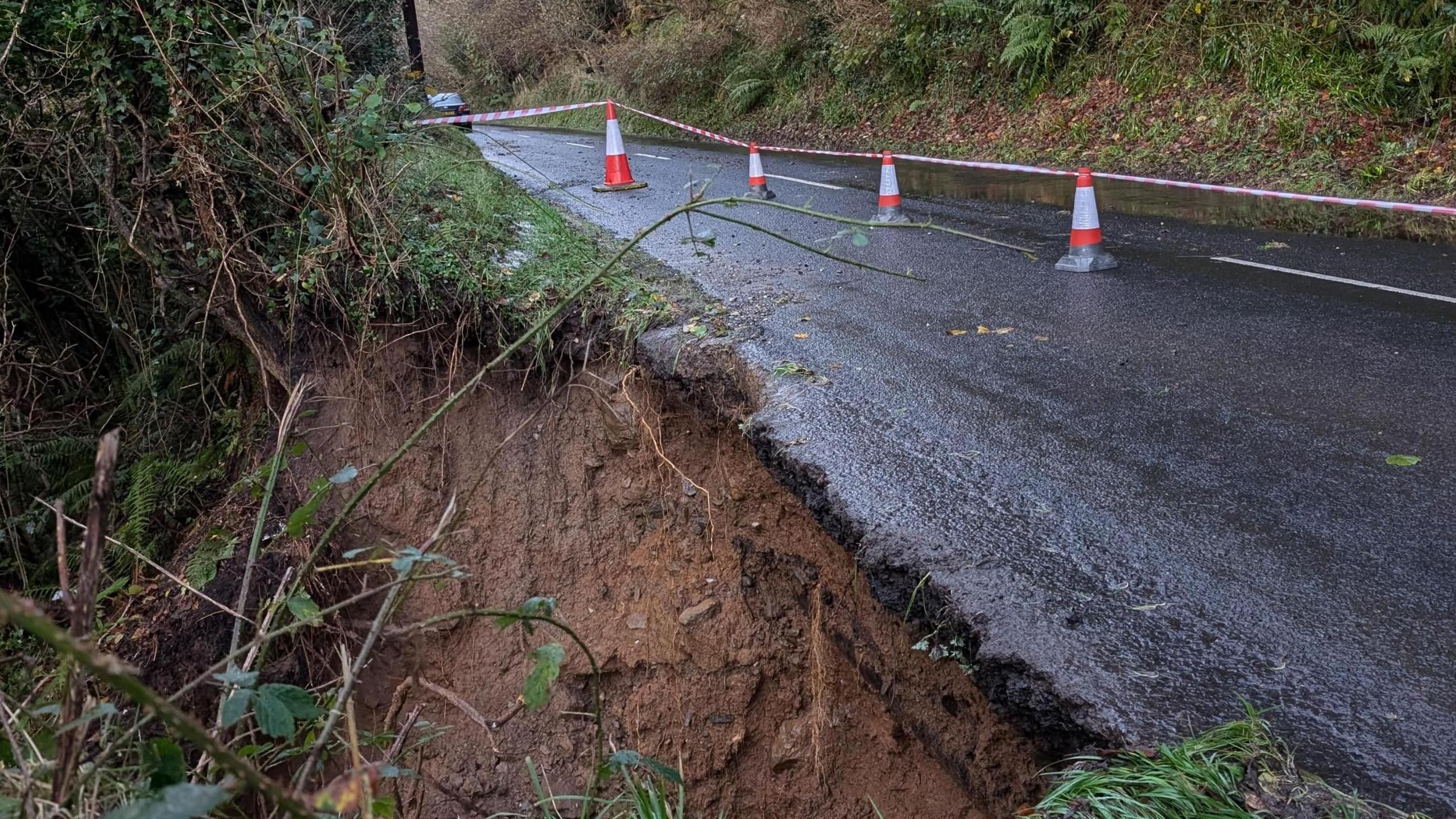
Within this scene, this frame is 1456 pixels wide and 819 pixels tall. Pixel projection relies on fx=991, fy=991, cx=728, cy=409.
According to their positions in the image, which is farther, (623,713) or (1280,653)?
(623,713)

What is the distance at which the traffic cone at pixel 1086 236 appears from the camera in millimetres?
7559

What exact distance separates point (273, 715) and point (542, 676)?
0.51 meters

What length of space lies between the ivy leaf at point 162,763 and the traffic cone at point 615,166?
449 inches

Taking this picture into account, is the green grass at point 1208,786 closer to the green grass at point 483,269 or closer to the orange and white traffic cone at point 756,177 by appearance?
the green grass at point 483,269

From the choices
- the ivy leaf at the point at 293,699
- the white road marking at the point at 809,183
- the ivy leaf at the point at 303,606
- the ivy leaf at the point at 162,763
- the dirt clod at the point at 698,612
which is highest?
the ivy leaf at the point at 162,763

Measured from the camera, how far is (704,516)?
5086mm

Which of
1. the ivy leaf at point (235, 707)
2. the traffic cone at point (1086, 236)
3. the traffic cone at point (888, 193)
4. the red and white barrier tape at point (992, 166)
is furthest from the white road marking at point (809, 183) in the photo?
the ivy leaf at point (235, 707)

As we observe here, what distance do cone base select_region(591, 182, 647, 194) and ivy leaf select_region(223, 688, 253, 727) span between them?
36.3 ft

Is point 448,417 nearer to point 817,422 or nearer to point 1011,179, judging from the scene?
point 817,422

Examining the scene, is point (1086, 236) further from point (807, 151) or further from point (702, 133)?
point (807, 151)

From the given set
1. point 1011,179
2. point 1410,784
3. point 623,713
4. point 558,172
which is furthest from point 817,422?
point 558,172

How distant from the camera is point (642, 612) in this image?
5148 mm

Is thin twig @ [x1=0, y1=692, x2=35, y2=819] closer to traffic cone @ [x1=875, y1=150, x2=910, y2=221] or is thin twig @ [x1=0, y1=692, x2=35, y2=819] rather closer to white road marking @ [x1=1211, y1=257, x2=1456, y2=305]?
white road marking @ [x1=1211, y1=257, x2=1456, y2=305]

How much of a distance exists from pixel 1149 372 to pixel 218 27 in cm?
564
